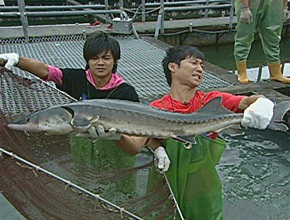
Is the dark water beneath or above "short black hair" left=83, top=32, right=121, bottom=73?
beneath

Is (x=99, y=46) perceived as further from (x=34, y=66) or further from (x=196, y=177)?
(x=196, y=177)

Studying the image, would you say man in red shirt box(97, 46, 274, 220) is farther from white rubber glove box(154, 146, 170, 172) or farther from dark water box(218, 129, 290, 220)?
dark water box(218, 129, 290, 220)

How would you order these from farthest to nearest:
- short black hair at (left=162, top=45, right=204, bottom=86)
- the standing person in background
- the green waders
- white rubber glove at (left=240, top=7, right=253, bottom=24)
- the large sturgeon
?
the standing person in background < white rubber glove at (left=240, top=7, right=253, bottom=24) < short black hair at (left=162, top=45, right=204, bottom=86) < the green waders < the large sturgeon

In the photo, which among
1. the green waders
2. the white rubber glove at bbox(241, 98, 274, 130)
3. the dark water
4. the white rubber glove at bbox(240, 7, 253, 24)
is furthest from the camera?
the white rubber glove at bbox(240, 7, 253, 24)

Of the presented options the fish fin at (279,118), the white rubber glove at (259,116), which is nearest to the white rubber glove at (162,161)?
the white rubber glove at (259,116)

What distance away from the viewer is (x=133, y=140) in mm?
1771

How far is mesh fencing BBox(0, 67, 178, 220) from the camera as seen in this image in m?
1.69

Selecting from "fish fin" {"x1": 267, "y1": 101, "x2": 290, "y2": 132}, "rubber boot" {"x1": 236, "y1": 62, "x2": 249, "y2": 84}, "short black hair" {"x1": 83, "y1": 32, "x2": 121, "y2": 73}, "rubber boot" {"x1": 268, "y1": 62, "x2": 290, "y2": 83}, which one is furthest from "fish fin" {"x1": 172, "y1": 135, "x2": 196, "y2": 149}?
"rubber boot" {"x1": 268, "y1": 62, "x2": 290, "y2": 83}

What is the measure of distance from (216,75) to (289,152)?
5.81 feet

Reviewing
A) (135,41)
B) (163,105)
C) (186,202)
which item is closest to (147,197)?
(186,202)

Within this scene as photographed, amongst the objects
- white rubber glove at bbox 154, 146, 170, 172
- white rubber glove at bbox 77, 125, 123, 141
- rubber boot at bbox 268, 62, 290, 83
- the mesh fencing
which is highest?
white rubber glove at bbox 77, 125, 123, 141

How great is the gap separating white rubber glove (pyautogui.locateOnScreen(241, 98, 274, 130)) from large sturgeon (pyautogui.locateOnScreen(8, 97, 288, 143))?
41 millimetres

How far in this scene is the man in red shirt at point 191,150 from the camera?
1879 millimetres

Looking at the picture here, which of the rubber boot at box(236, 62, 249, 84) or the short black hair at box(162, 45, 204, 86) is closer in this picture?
the short black hair at box(162, 45, 204, 86)
